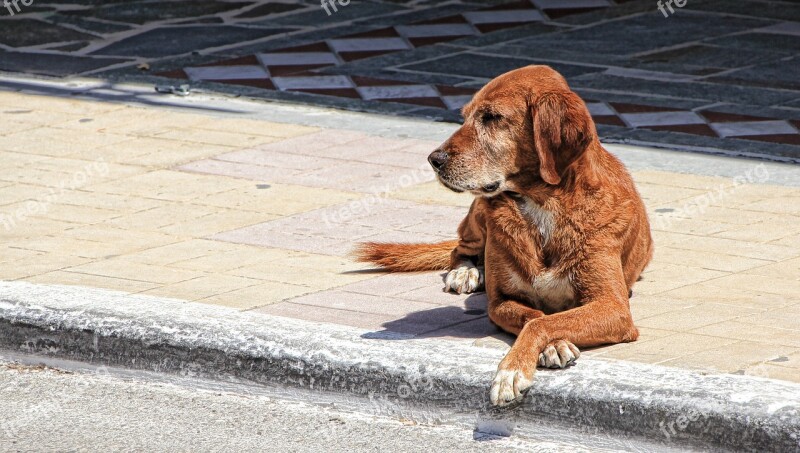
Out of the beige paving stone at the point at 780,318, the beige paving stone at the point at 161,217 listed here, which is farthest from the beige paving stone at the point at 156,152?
the beige paving stone at the point at 780,318

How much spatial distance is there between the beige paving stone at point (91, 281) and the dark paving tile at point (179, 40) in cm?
573

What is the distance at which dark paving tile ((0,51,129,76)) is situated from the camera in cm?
1061

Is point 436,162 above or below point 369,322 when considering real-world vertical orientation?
above

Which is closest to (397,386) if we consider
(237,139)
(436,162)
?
(436,162)

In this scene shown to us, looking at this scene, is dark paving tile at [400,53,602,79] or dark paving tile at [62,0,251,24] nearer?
dark paving tile at [400,53,602,79]

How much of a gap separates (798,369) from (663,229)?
2.05 m

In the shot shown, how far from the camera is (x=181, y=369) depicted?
5012mm

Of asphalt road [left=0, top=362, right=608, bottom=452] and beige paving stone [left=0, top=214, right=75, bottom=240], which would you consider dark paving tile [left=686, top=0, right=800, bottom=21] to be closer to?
beige paving stone [left=0, top=214, right=75, bottom=240]

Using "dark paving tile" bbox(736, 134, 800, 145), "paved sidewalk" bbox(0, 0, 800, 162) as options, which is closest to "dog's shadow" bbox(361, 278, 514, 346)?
"paved sidewalk" bbox(0, 0, 800, 162)

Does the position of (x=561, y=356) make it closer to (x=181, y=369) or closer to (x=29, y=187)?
(x=181, y=369)

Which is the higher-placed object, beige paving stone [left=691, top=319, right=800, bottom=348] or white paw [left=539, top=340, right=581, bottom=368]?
white paw [left=539, top=340, right=581, bottom=368]

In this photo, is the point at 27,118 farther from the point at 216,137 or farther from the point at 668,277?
the point at 668,277

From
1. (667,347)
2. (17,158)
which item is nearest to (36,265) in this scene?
(17,158)

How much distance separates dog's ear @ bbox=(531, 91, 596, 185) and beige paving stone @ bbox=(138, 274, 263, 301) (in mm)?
1598
